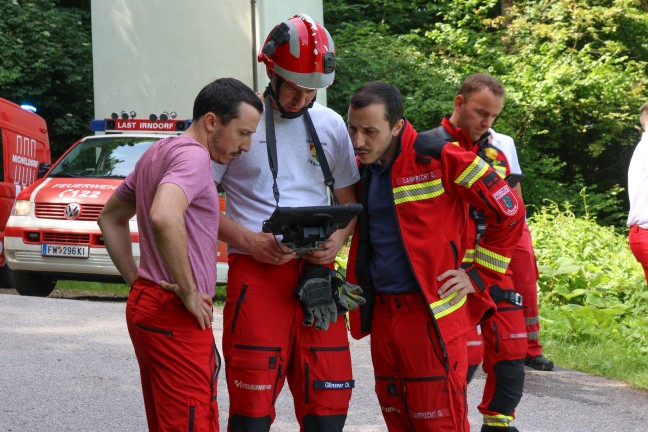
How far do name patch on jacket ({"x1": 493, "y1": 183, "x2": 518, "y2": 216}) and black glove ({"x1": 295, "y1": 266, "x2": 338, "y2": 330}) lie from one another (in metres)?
0.77

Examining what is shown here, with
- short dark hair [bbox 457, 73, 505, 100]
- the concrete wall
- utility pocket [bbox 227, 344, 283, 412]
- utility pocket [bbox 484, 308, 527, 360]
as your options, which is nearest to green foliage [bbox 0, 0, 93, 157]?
the concrete wall

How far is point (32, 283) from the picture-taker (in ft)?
40.2

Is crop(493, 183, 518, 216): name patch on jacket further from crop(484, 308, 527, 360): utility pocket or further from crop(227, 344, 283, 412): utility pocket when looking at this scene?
crop(484, 308, 527, 360): utility pocket

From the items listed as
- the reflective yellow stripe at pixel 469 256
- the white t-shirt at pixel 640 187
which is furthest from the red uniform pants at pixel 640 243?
the reflective yellow stripe at pixel 469 256

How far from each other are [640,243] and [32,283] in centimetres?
762

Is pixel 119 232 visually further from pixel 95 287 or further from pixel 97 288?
pixel 95 287

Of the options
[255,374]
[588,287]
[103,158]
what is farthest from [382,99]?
[103,158]

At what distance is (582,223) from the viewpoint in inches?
584

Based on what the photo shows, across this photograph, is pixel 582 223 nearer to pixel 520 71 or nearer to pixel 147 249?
pixel 520 71

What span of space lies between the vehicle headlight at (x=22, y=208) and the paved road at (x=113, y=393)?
279 centimetres

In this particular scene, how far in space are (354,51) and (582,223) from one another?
8.69 meters

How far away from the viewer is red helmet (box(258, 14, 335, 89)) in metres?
3.99

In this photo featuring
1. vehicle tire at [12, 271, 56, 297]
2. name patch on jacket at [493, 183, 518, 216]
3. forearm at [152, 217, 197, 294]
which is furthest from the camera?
vehicle tire at [12, 271, 56, 297]

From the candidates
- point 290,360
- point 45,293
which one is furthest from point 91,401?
point 45,293
